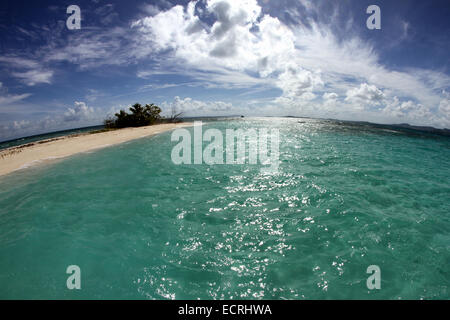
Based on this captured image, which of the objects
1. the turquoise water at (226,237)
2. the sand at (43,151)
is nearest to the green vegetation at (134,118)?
the sand at (43,151)

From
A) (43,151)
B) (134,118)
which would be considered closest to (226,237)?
(43,151)

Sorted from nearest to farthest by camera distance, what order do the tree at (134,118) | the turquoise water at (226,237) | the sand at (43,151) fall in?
the turquoise water at (226,237)
the sand at (43,151)
the tree at (134,118)

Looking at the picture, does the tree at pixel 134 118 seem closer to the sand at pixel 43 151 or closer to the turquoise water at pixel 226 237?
the sand at pixel 43 151

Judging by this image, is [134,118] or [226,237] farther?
[134,118]

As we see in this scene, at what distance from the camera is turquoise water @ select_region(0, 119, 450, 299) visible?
3.75 m

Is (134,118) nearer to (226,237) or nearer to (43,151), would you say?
(43,151)

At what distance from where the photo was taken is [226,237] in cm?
514

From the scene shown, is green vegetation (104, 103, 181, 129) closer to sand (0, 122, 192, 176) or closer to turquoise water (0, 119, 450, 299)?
sand (0, 122, 192, 176)

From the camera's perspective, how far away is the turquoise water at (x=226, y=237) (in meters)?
3.75

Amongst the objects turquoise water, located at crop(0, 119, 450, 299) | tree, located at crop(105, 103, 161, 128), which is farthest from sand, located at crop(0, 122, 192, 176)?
tree, located at crop(105, 103, 161, 128)
